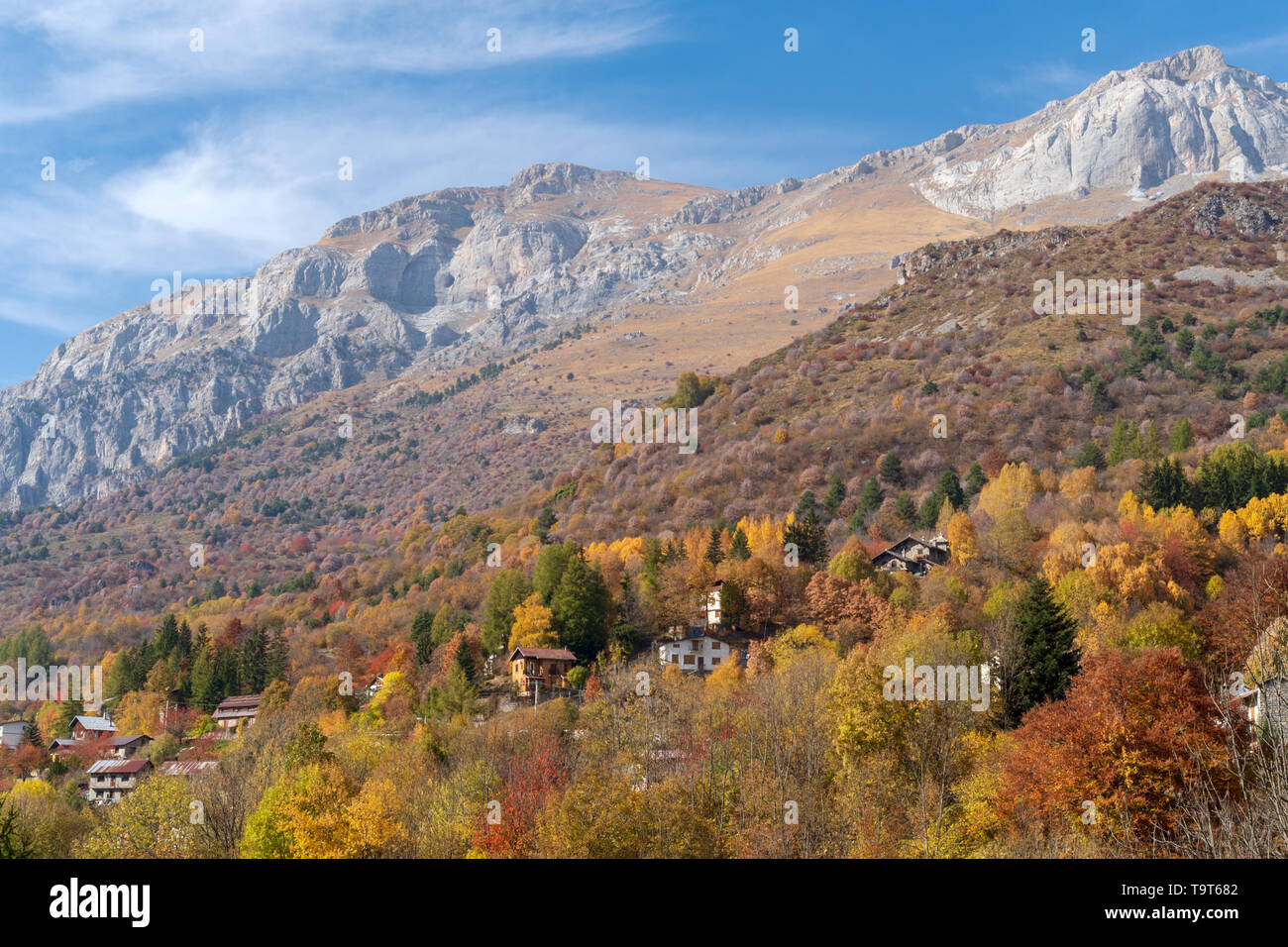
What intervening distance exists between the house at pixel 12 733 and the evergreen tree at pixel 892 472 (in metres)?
89.4

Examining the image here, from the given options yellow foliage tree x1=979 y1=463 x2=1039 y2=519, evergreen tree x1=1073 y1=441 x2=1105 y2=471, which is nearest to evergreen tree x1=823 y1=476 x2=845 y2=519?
yellow foliage tree x1=979 y1=463 x2=1039 y2=519

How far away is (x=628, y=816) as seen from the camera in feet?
115

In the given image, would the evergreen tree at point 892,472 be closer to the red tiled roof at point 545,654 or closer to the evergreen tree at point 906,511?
the evergreen tree at point 906,511

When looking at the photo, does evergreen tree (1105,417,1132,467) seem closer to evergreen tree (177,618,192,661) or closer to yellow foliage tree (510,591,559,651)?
yellow foliage tree (510,591,559,651)

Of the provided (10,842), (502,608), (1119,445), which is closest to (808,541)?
(502,608)

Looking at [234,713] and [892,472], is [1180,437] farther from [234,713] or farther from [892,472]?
[234,713]

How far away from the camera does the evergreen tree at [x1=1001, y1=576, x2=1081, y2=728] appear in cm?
4738

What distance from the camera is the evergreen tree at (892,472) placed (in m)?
109

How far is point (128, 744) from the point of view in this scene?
87.4 meters

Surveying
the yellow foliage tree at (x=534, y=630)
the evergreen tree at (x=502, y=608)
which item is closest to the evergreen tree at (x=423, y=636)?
the evergreen tree at (x=502, y=608)

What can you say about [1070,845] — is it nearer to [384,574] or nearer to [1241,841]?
[1241,841]

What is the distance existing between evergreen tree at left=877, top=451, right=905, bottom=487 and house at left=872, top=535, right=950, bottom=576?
21833 millimetres

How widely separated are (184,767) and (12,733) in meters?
38.7
